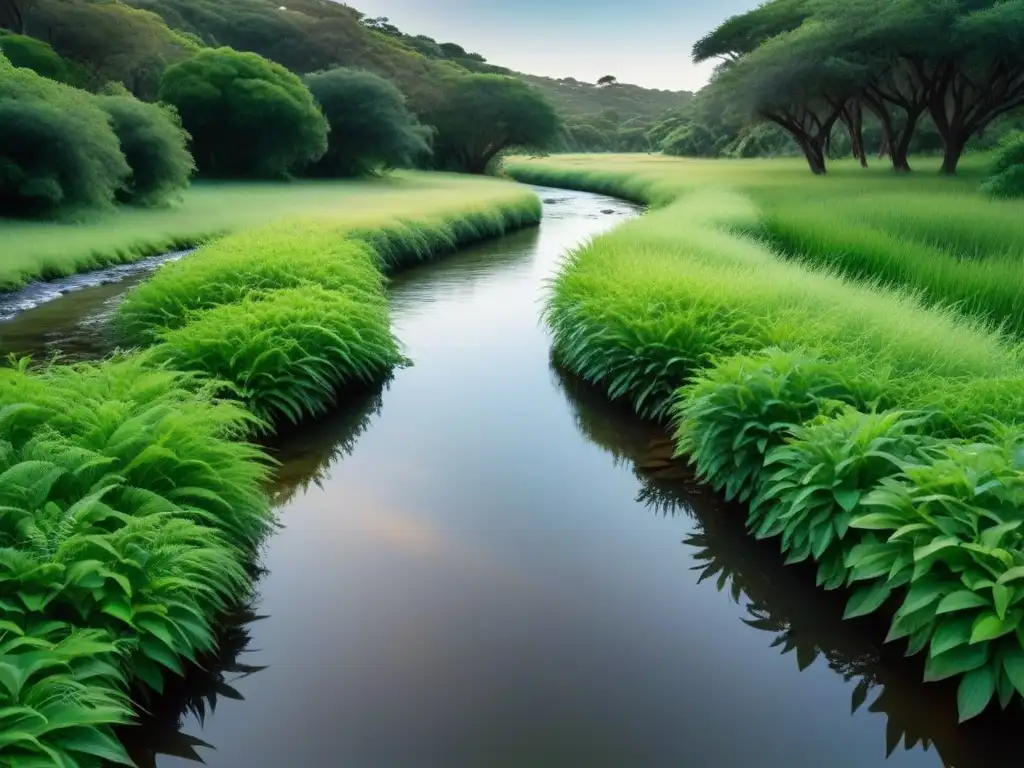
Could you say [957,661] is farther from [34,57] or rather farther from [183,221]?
[34,57]

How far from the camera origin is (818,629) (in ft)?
15.5

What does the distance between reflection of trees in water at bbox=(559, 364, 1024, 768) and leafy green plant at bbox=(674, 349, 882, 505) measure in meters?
0.32

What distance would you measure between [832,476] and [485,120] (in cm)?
5056

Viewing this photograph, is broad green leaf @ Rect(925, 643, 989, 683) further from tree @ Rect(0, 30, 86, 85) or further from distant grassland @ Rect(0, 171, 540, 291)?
tree @ Rect(0, 30, 86, 85)

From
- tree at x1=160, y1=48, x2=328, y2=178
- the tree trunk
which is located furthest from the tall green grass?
the tree trunk

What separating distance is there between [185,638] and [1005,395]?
5.01 m

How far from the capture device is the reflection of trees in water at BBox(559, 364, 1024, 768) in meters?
3.80

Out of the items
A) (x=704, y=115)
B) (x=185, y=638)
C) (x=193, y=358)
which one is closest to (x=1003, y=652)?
(x=185, y=638)

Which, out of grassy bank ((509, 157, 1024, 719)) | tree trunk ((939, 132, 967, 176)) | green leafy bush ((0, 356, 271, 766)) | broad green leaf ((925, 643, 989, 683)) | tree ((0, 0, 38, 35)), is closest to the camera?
green leafy bush ((0, 356, 271, 766))

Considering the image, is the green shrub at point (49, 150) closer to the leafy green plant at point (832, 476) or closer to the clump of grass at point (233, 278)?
the clump of grass at point (233, 278)

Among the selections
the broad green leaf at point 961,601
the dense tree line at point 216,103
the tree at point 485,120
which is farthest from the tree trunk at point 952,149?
the broad green leaf at point 961,601

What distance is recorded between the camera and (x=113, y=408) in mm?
5090

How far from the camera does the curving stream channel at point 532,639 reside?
148 inches

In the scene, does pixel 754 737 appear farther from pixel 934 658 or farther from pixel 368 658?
pixel 368 658
